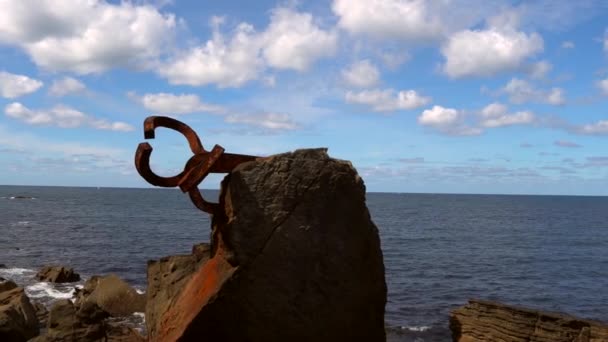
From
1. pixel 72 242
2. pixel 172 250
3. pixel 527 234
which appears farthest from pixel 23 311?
pixel 527 234

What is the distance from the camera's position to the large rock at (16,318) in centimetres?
1355

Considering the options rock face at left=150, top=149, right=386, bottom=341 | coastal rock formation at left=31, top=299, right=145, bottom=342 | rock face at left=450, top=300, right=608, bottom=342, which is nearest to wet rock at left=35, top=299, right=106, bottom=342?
coastal rock formation at left=31, top=299, right=145, bottom=342

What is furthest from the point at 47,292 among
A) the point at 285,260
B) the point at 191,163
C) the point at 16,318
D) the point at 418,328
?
the point at 285,260

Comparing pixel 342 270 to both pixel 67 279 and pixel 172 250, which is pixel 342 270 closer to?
A: pixel 67 279

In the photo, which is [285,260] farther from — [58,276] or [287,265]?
[58,276]

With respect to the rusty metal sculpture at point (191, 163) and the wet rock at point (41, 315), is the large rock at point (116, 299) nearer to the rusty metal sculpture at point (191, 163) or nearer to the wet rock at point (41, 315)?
the wet rock at point (41, 315)

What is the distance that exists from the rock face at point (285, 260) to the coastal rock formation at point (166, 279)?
0.72 meters

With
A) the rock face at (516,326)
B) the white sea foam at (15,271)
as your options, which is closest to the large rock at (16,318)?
the rock face at (516,326)

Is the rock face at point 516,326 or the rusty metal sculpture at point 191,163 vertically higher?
the rusty metal sculpture at point 191,163

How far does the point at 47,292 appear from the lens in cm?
2403

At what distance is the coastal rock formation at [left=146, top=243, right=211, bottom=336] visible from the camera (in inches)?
362

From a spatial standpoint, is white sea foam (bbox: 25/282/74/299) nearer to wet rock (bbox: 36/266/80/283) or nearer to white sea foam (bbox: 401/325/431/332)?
wet rock (bbox: 36/266/80/283)

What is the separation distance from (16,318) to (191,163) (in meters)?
9.30

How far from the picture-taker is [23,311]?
15.3 meters
